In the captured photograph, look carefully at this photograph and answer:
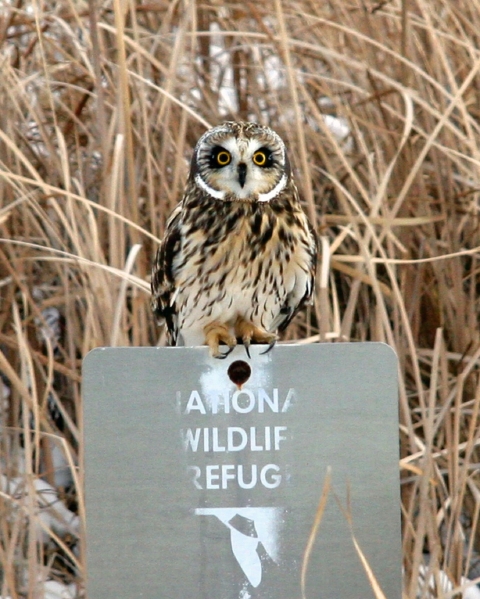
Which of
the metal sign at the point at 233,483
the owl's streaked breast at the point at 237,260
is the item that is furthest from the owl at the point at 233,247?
the metal sign at the point at 233,483

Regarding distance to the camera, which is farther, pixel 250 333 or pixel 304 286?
pixel 304 286

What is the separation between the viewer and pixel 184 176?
7.36 ft

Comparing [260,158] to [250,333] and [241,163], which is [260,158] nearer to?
[241,163]

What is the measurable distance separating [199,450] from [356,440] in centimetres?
20

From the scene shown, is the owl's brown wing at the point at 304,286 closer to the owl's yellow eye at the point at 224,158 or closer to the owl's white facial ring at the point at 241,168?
the owl's white facial ring at the point at 241,168

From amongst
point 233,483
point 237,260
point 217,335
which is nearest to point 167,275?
point 237,260

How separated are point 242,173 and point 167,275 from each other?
286 mm

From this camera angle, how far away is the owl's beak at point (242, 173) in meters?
1.86

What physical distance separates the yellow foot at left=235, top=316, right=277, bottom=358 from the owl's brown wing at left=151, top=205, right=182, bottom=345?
0.16 m

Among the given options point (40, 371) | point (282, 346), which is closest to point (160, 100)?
point (40, 371)

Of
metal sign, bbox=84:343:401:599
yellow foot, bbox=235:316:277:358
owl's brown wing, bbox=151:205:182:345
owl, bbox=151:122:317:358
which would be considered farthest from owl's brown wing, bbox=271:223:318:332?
metal sign, bbox=84:343:401:599

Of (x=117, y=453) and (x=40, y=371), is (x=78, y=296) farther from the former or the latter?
(x=117, y=453)

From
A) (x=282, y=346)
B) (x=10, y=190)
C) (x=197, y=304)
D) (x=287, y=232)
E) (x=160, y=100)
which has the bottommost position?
(x=282, y=346)

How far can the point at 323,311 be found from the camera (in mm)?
1722
